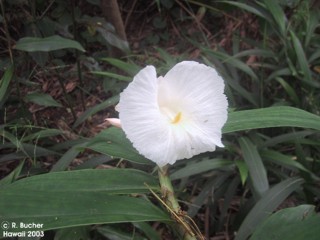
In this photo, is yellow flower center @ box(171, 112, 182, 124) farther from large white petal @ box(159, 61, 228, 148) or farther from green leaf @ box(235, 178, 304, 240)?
green leaf @ box(235, 178, 304, 240)

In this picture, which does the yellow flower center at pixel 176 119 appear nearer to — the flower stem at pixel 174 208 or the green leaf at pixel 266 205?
the flower stem at pixel 174 208

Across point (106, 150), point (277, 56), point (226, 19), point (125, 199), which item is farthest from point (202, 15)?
point (125, 199)

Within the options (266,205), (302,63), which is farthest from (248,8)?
(266,205)

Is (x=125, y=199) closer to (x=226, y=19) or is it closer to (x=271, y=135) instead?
(x=271, y=135)

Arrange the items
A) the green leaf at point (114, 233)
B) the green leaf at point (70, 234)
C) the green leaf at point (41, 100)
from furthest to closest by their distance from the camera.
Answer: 1. the green leaf at point (41, 100)
2. the green leaf at point (114, 233)
3. the green leaf at point (70, 234)

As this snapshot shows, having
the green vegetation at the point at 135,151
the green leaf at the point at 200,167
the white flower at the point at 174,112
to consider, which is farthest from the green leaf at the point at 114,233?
the white flower at the point at 174,112

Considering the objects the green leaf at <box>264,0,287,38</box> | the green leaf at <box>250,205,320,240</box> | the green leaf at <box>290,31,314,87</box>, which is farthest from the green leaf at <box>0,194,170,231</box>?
the green leaf at <box>264,0,287,38</box>
